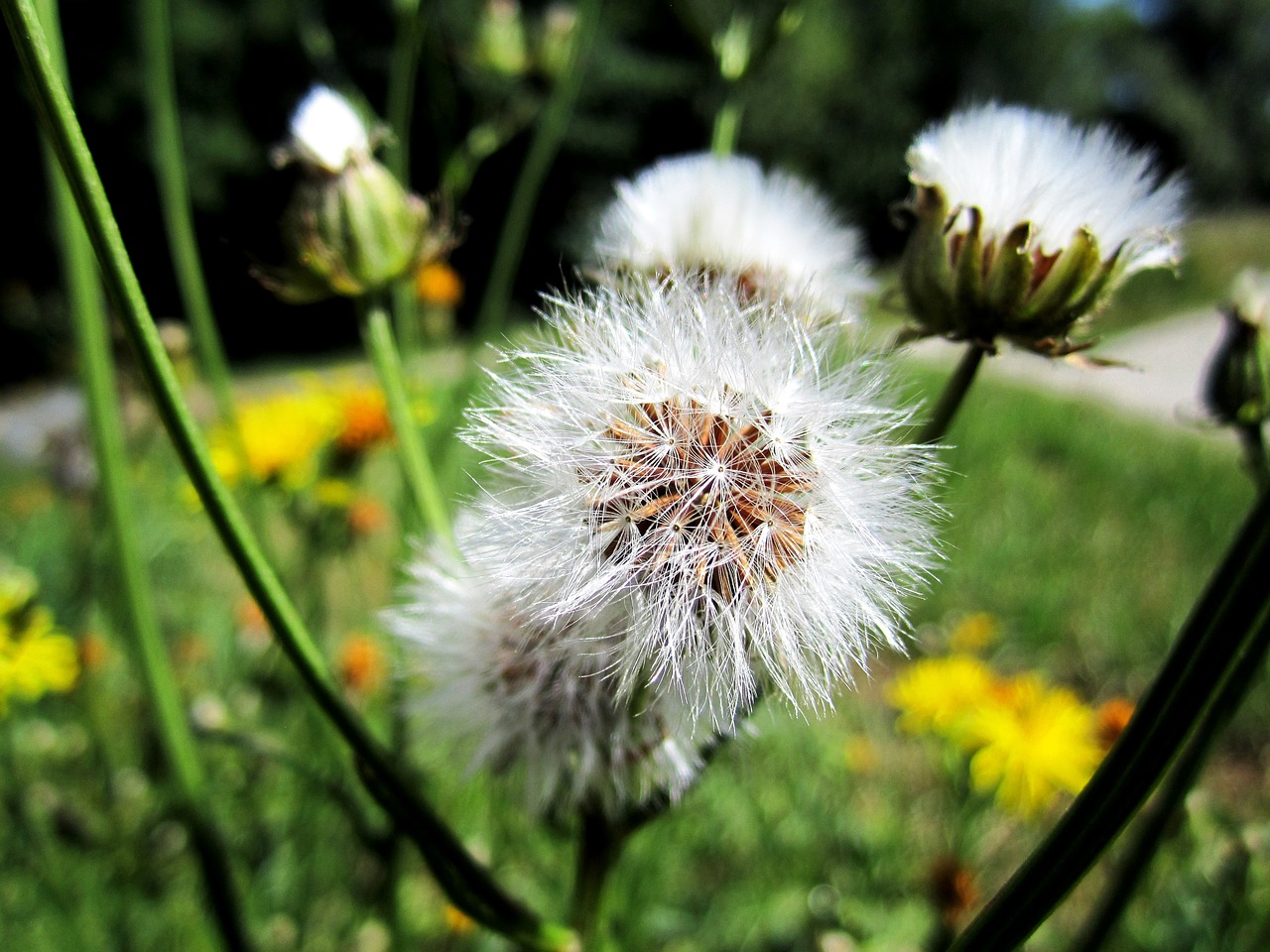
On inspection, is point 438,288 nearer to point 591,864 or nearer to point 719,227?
point 719,227

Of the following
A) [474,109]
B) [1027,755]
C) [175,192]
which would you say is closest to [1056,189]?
[175,192]

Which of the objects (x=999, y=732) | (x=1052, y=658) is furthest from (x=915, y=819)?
(x=1052, y=658)

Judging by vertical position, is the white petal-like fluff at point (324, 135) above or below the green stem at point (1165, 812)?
above

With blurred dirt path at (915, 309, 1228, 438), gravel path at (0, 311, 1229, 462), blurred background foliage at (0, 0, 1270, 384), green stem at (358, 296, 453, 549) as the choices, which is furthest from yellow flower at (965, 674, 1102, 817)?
blurred background foliage at (0, 0, 1270, 384)

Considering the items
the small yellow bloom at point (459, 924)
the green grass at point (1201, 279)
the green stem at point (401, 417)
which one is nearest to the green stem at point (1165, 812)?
the green stem at point (401, 417)

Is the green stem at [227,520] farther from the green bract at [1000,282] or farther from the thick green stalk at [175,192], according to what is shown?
the thick green stalk at [175,192]

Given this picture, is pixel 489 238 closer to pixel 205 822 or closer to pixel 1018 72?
pixel 205 822

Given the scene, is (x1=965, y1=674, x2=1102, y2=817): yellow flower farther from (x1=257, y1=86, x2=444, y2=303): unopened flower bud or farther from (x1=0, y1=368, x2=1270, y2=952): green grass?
(x1=257, y1=86, x2=444, y2=303): unopened flower bud
